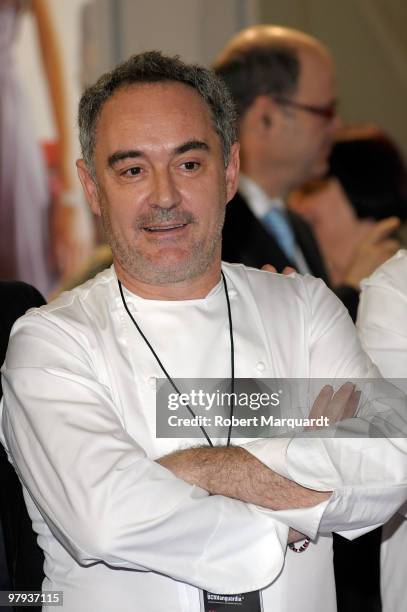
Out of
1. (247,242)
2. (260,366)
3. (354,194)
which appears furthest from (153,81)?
(354,194)

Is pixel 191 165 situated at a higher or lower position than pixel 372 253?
higher

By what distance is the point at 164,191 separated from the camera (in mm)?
2127

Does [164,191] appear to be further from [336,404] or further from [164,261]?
[336,404]

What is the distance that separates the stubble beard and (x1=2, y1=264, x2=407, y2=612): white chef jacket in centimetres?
6

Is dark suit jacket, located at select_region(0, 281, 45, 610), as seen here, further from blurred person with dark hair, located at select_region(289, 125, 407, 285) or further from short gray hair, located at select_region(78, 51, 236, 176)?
blurred person with dark hair, located at select_region(289, 125, 407, 285)

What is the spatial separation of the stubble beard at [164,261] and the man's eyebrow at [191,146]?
5.1 inches

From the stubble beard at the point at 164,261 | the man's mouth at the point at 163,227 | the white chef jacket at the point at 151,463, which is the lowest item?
the white chef jacket at the point at 151,463

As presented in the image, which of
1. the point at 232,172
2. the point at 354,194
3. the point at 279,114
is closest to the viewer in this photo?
the point at 232,172

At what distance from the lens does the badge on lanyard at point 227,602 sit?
196 centimetres

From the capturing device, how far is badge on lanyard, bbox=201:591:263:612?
1.96 m

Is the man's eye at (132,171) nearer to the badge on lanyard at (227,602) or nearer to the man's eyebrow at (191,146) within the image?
the man's eyebrow at (191,146)

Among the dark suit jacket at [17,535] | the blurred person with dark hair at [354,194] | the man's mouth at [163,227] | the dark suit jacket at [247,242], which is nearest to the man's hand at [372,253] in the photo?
the dark suit jacket at [247,242]

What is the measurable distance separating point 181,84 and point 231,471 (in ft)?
2.63

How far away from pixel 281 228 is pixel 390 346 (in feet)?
4.93
